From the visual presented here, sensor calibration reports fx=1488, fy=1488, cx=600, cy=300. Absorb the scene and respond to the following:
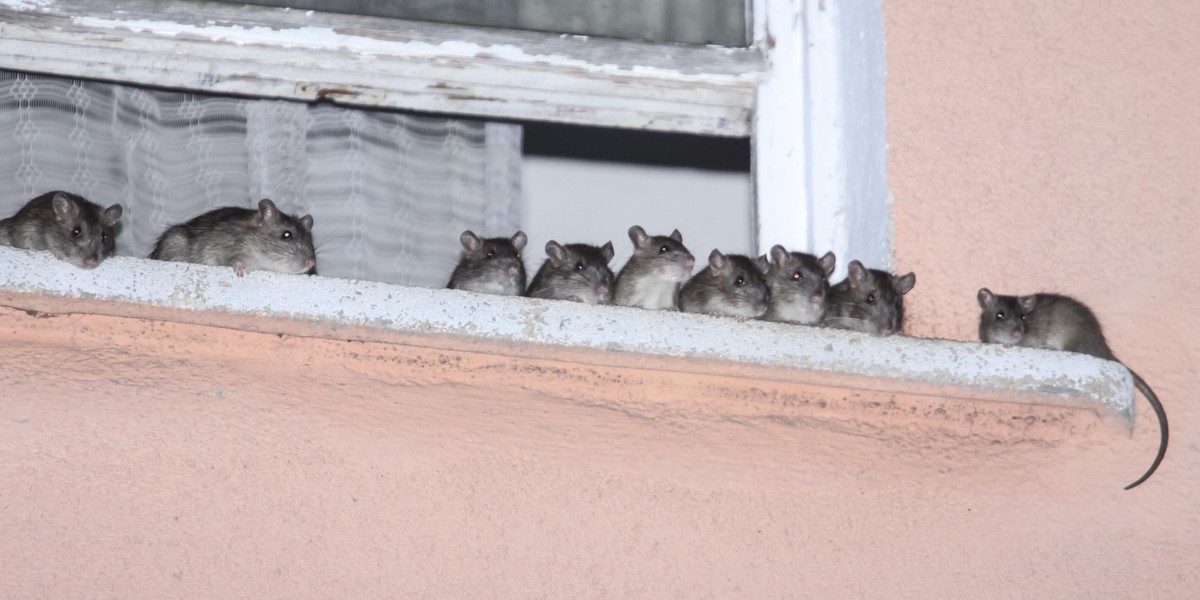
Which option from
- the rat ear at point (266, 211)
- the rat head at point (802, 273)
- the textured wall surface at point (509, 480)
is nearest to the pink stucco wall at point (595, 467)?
the textured wall surface at point (509, 480)

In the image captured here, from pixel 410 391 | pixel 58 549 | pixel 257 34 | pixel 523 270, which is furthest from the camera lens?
pixel 523 270

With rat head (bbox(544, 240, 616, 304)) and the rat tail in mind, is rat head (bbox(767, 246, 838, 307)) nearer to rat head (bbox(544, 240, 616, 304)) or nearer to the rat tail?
rat head (bbox(544, 240, 616, 304))

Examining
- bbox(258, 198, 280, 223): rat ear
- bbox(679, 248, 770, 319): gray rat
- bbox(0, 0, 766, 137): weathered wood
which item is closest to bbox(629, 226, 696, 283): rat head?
bbox(679, 248, 770, 319): gray rat

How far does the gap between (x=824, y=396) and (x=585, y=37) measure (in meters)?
1.32

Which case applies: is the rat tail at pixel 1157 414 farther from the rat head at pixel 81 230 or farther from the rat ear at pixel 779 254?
the rat head at pixel 81 230

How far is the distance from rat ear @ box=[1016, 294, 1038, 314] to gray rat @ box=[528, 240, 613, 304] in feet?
4.12

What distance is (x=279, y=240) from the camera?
13.6ft

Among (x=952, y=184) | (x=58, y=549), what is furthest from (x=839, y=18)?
(x=58, y=549)

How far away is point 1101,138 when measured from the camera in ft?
14.0

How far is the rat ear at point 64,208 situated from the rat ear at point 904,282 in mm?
2138

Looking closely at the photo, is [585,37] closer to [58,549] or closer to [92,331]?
[92,331]

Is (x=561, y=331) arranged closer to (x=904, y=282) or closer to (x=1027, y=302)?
(x=904, y=282)

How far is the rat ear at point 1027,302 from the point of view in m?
4.18

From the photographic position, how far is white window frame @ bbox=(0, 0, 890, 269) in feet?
13.2
